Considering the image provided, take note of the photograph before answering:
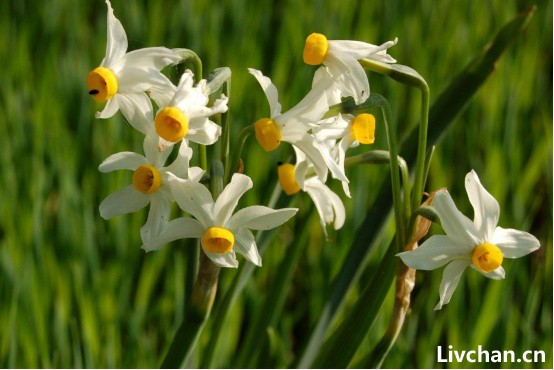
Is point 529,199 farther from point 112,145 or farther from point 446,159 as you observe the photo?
point 112,145

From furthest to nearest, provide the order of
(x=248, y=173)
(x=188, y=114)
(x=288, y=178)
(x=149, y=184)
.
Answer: (x=248, y=173)
(x=288, y=178)
(x=149, y=184)
(x=188, y=114)

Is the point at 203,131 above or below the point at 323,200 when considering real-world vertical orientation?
above

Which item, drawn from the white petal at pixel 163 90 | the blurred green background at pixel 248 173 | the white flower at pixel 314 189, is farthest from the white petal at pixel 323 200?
the white petal at pixel 163 90

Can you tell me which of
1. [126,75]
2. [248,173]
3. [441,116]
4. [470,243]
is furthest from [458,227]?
[248,173]

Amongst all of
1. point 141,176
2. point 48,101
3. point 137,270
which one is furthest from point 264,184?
point 141,176

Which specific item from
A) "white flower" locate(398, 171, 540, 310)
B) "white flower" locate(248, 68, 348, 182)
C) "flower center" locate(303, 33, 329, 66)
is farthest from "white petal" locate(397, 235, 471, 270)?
"flower center" locate(303, 33, 329, 66)

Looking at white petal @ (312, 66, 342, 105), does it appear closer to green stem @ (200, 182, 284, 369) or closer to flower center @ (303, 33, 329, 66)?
flower center @ (303, 33, 329, 66)

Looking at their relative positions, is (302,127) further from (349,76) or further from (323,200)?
(323,200)
